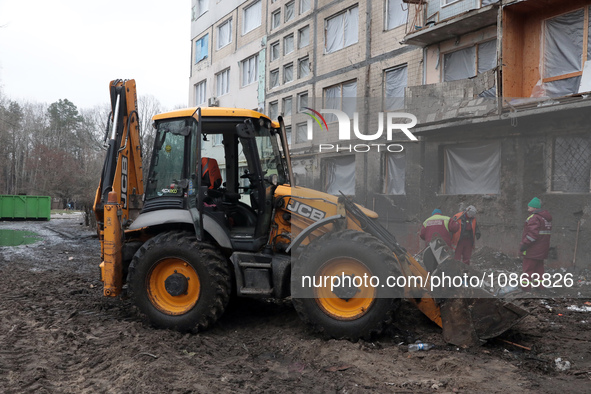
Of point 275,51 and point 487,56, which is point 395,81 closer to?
point 487,56

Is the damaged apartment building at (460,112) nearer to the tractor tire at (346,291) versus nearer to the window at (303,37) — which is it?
the tractor tire at (346,291)

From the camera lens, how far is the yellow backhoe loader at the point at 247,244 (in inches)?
185

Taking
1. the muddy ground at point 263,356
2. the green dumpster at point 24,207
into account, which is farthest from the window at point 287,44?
the green dumpster at point 24,207

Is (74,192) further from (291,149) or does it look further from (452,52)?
(291,149)

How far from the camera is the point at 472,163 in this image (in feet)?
28.0

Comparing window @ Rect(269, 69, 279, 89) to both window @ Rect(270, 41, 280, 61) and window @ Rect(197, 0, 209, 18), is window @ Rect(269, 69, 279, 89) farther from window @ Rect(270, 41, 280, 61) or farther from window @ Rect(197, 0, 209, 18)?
window @ Rect(197, 0, 209, 18)

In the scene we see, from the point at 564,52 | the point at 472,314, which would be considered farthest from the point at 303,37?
the point at 472,314

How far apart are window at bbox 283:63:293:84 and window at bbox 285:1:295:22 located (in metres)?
2.17

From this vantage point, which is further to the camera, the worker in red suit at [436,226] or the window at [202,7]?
the window at [202,7]

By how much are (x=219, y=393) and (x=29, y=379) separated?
166 cm

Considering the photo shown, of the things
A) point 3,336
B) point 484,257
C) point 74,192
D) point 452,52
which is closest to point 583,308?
point 484,257

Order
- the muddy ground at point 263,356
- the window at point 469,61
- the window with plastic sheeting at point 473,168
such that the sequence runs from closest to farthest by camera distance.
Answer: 1. the muddy ground at point 263,356
2. the window with plastic sheeting at point 473,168
3. the window at point 469,61

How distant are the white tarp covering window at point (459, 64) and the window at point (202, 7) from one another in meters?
20.3

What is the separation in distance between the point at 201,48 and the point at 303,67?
40.5 feet
